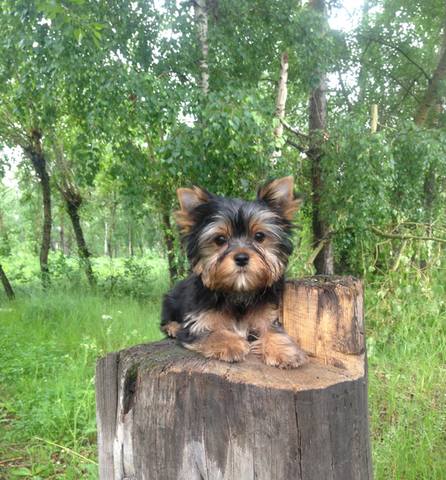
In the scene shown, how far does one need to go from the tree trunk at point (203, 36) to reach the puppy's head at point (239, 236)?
17.6 ft

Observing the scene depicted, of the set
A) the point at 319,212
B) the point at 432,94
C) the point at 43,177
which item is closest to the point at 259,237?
the point at 319,212

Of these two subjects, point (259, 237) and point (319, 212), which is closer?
point (259, 237)

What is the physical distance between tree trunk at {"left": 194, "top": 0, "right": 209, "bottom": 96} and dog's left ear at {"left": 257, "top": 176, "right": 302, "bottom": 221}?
5.34 metres

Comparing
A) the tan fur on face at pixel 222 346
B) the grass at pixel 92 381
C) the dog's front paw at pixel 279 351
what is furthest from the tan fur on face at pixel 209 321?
the grass at pixel 92 381

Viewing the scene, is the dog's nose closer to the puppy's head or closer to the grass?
the puppy's head

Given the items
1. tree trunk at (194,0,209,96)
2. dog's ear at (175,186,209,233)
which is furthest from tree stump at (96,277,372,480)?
tree trunk at (194,0,209,96)

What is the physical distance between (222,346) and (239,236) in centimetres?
77

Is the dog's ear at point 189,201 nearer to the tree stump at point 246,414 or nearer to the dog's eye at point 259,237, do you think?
the dog's eye at point 259,237

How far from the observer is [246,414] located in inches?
73.9

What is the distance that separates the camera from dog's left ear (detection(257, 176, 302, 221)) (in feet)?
10.1

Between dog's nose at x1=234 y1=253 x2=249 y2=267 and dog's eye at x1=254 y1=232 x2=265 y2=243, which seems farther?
dog's eye at x1=254 y1=232 x2=265 y2=243

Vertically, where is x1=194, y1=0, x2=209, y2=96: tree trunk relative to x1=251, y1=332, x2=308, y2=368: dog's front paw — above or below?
above

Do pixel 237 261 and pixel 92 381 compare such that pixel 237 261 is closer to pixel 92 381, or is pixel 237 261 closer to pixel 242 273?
pixel 242 273

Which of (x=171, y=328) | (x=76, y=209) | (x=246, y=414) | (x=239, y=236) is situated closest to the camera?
(x=246, y=414)
